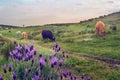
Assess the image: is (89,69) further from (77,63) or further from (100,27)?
(100,27)

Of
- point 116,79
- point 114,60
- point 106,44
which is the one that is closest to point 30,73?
point 116,79

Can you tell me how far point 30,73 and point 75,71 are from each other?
33.0 ft

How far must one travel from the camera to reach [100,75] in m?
19.6

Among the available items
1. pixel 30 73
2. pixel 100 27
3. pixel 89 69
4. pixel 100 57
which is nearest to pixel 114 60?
pixel 100 57

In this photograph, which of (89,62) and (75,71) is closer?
(75,71)

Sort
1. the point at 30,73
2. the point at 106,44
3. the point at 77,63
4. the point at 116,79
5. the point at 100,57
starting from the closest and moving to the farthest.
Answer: the point at 30,73 < the point at 116,79 < the point at 77,63 < the point at 100,57 < the point at 106,44

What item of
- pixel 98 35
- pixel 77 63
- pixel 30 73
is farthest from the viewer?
pixel 98 35

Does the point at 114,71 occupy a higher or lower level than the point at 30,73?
lower

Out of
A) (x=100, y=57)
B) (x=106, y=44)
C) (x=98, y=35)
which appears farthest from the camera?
(x=98, y=35)

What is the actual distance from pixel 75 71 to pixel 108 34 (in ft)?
101

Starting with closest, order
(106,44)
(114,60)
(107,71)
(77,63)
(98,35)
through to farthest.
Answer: (107,71) < (77,63) < (114,60) < (106,44) < (98,35)

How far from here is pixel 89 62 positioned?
2402 cm

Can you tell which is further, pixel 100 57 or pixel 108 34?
pixel 108 34

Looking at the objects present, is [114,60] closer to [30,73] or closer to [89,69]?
[89,69]
